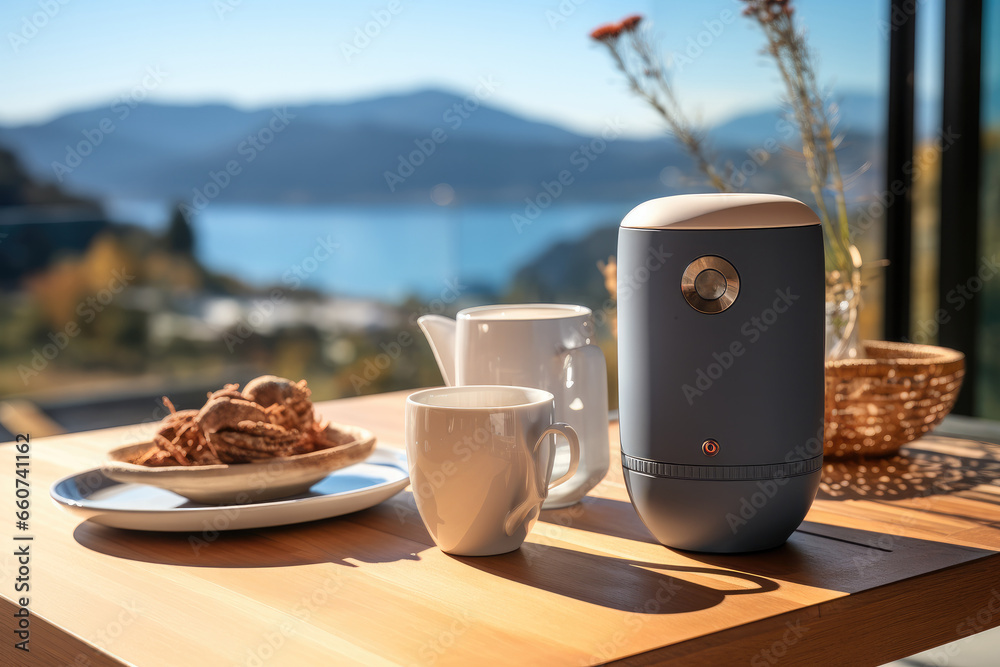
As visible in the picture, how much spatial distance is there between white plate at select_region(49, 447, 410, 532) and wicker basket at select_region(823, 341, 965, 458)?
0.45 meters

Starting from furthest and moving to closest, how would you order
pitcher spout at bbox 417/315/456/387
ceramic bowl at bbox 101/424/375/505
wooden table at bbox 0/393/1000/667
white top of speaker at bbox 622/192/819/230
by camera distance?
pitcher spout at bbox 417/315/456/387 → ceramic bowl at bbox 101/424/375/505 → white top of speaker at bbox 622/192/819/230 → wooden table at bbox 0/393/1000/667

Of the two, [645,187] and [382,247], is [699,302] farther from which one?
[645,187]

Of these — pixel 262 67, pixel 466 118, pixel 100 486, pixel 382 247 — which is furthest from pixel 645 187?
pixel 100 486

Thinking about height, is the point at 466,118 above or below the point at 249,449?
above

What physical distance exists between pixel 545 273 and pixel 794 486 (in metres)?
4.68

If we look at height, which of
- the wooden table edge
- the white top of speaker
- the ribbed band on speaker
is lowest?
the wooden table edge

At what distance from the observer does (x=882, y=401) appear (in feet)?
2.93

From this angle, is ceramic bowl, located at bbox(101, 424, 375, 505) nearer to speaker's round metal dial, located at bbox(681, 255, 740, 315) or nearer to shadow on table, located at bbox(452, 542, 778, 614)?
shadow on table, located at bbox(452, 542, 778, 614)

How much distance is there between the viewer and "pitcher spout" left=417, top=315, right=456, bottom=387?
0.87 m

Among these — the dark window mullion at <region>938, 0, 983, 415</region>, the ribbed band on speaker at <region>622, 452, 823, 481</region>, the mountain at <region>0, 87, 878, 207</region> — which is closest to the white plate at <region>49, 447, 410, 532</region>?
the ribbed band on speaker at <region>622, 452, 823, 481</region>

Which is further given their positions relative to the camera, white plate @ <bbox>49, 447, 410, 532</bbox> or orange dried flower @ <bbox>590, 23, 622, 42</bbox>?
orange dried flower @ <bbox>590, 23, 622, 42</bbox>

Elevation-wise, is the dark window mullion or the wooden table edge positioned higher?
the dark window mullion

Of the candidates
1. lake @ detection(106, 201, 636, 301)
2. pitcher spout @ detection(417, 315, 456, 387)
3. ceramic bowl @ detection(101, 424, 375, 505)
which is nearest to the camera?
ceramic bowl @ detection(101, 424, 375, 505)

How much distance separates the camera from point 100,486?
86 centimetres
